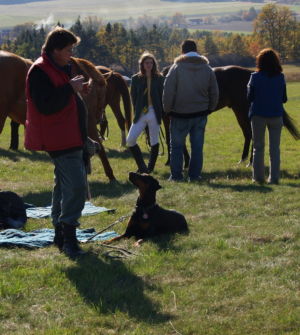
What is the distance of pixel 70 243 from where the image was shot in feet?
21.8

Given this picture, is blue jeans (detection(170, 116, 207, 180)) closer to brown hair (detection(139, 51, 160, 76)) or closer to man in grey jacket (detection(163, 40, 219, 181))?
man in grey jacket (detection(163, 40, 219, 181))

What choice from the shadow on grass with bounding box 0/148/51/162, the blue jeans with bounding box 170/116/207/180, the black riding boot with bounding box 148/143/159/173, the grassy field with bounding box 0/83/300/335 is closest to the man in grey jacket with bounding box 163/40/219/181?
the blue jeans with bounding box 170/116/207/180

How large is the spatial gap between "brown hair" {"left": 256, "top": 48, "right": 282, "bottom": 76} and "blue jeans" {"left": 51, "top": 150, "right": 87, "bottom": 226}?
470 centimetres

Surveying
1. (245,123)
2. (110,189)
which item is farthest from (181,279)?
(245,123)

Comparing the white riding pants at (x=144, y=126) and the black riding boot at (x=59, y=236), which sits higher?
the white riding pants at (x=144, y=126)

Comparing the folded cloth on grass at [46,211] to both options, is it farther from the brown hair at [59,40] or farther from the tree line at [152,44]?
the tree line at [152,44]

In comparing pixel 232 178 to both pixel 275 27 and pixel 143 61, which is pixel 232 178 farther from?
pixel 275 27

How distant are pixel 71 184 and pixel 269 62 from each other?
498 cm

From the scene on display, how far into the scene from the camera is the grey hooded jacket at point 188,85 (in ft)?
34.6

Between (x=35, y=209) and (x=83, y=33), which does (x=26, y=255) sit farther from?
(x=83, y=33)

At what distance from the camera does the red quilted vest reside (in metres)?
6.19

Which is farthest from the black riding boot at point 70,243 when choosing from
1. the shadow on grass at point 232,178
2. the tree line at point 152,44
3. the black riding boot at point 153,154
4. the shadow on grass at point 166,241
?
the tree line at point 152,44

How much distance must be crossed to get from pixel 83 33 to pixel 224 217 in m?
88.2

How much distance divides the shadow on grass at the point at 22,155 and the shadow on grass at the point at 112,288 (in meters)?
8.11
